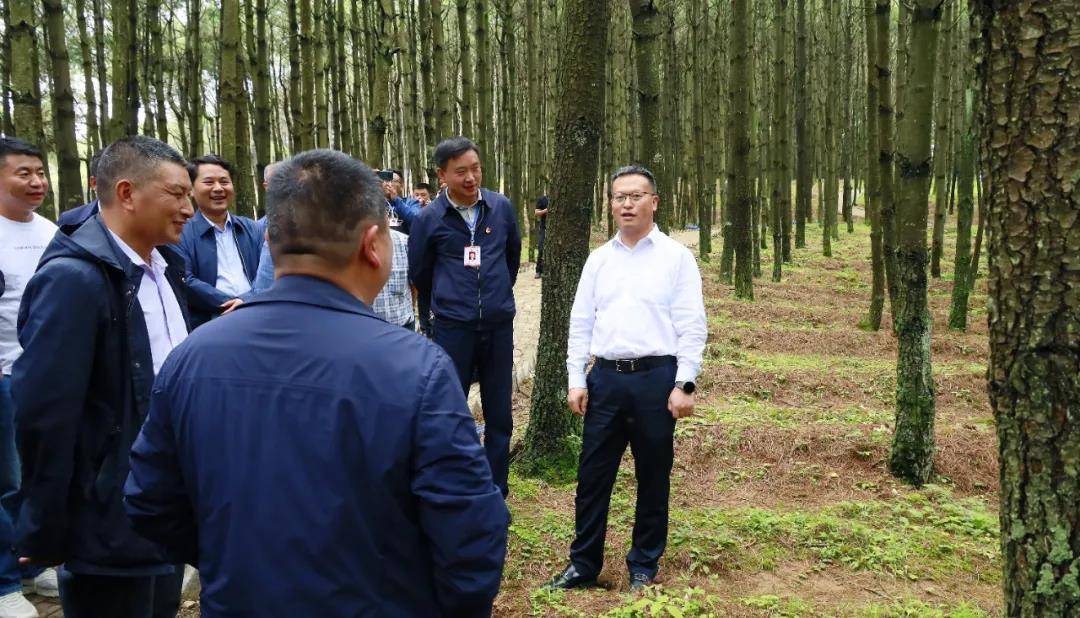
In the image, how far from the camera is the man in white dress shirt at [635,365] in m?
3.41

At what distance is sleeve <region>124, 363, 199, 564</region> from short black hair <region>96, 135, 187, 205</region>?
3.83ft

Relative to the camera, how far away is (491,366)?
4.57 meters

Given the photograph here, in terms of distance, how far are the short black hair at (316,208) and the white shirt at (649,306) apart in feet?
6.75

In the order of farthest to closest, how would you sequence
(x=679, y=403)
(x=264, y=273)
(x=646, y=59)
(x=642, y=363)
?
(x=646, y=59), (x=264, y=273), (x=642, y=363), (x=679, y=403)

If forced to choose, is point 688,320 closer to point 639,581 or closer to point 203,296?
point 639,581

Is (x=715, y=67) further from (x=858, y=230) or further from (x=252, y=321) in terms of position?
(x=252, y=321)

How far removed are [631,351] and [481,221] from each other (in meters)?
1.57

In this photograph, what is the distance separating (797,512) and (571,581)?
5.69 feet

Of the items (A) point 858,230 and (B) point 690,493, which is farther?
(A) point 858,230

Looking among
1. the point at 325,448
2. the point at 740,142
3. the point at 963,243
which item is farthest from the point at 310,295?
the point at 963,243

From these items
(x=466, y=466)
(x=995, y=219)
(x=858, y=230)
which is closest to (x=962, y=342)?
(x=995, y=219)

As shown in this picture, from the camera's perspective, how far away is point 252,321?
1.46 meters

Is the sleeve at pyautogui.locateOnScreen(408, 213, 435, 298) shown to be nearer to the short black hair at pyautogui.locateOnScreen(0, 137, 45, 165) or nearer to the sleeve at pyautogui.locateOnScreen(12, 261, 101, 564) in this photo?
the short black hair at pyautogui.locateOnScreen(0, 137, 45, 165)

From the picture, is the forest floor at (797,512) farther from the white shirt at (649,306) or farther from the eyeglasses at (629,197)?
the eyeglasses at (629,197)
